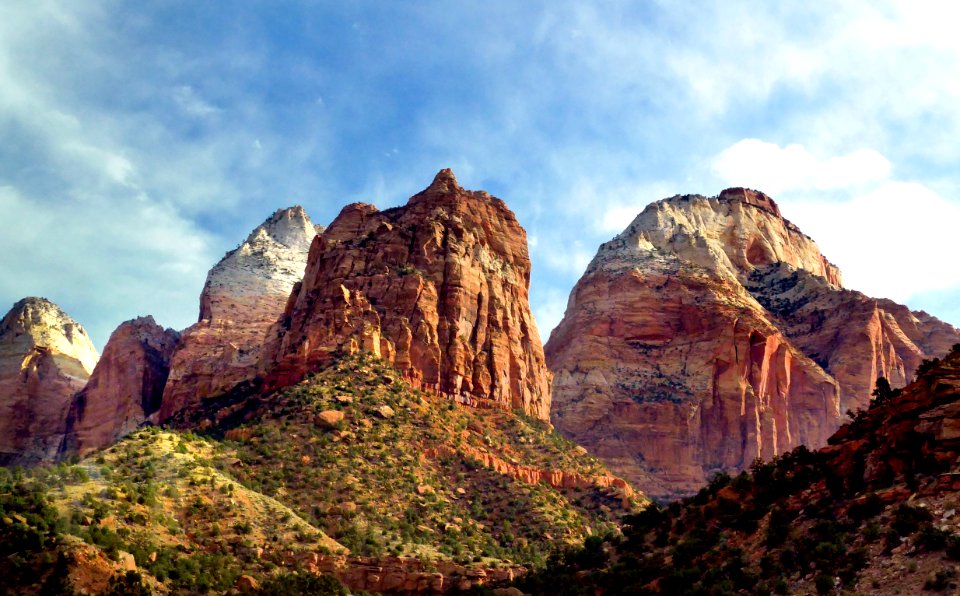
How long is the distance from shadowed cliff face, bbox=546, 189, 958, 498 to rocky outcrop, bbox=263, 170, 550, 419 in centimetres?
2652

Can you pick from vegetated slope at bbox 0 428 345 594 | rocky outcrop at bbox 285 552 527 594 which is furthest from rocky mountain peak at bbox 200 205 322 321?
rocky outcrop at bbox 285 552 527 594

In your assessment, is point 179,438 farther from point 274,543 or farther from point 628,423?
point 628,423

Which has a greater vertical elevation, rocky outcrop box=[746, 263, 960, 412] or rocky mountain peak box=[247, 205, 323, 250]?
rocky mountain peak box=[247, 205, 323, 250]

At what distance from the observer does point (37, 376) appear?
477ft

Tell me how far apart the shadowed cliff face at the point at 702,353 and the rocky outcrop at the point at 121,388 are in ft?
170

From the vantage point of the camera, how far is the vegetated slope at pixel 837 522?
32.1 metres

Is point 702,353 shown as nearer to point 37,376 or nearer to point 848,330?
point 848,330

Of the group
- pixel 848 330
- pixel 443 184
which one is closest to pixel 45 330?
pixel 443 184

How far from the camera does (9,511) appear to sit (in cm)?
5081

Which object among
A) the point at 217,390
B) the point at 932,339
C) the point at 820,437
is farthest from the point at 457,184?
the point at 932,339

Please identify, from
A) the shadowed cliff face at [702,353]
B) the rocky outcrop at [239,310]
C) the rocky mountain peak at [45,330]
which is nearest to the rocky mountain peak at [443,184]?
the rocky outcrop at [239,310]

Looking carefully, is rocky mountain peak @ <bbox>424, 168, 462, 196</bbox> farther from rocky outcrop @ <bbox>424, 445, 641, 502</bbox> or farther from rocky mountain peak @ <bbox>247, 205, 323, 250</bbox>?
rocky mountain peak @ <bbox>247, 205, 323, 250</bbox>

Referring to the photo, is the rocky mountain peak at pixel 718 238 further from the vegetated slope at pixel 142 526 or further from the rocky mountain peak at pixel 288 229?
the vegetated slope at pixel 142 526

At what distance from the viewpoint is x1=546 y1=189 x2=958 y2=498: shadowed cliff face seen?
13262cm
